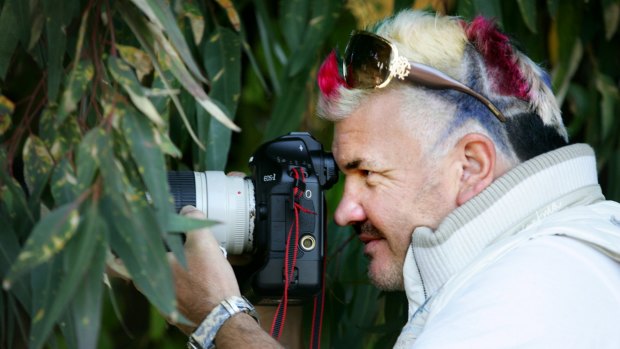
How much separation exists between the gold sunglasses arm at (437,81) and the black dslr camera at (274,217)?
0.21 m

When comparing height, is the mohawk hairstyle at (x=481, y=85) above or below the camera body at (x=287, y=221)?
above

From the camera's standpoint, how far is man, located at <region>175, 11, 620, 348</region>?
3.97ft

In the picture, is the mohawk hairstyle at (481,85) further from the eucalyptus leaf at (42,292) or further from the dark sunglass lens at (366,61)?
the eucalyptus leaf at (42,292)

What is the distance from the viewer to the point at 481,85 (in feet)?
4.64

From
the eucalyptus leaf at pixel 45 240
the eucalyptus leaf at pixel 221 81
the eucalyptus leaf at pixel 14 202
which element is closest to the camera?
the eucalyptus leaf at pixel 45 240

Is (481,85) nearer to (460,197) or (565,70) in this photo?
(460,197)

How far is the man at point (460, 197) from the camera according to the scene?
1.21 m

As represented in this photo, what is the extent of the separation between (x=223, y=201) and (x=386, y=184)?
21 centimetres

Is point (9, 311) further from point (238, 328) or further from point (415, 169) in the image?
point (415, 169)

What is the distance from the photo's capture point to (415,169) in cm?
142

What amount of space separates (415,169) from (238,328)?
0.90 ft

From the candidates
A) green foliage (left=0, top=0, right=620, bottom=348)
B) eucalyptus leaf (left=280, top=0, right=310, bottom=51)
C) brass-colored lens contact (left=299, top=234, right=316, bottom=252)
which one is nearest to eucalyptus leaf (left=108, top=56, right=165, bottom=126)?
green foliage (left=0, top=0, right=620, bottom=348)

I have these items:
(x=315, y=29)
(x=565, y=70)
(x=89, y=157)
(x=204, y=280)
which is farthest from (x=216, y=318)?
(x=565, y=70)

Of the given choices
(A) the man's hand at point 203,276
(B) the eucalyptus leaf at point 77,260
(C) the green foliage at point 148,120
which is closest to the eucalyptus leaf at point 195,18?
(C) the green foliage at point 148,120
